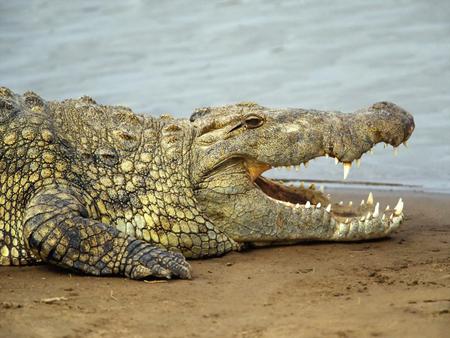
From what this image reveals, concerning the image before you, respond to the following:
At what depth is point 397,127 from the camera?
650 centimetres

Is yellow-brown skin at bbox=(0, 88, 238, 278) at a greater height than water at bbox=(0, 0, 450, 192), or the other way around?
water at bbox=(0, 0, 450, 192)

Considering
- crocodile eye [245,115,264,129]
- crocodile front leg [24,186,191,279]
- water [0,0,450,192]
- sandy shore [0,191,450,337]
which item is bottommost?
sandy shore [0,191,450,337]

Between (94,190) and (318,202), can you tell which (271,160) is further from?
(94,190)

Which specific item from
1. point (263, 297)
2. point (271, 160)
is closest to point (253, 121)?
point (271, 160)

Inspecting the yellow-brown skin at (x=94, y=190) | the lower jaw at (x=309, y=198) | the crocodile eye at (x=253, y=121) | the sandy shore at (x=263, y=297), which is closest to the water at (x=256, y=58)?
the lower jaw at (x=309, y=198)

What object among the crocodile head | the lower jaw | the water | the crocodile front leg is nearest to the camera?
the crocodile front leg

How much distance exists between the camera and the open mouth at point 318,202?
21.2ft

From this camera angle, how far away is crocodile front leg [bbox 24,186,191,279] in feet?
18.1

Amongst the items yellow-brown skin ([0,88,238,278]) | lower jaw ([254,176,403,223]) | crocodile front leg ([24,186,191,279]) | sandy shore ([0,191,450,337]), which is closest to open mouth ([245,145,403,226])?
lower jaw ([254,176,403,223])

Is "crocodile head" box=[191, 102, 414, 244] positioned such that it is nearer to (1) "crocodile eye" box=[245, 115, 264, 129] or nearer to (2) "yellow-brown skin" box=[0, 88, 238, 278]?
(1) "crocodile eye" box=[245, 115, 264, 129]

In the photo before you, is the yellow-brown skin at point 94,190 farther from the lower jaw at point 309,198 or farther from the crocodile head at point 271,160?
the lower jaw at point 309,198

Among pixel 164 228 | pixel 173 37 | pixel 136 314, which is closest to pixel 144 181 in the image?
pixel 164 228

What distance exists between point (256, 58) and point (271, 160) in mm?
9817

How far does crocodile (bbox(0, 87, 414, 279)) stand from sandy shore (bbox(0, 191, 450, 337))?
0.17 m
